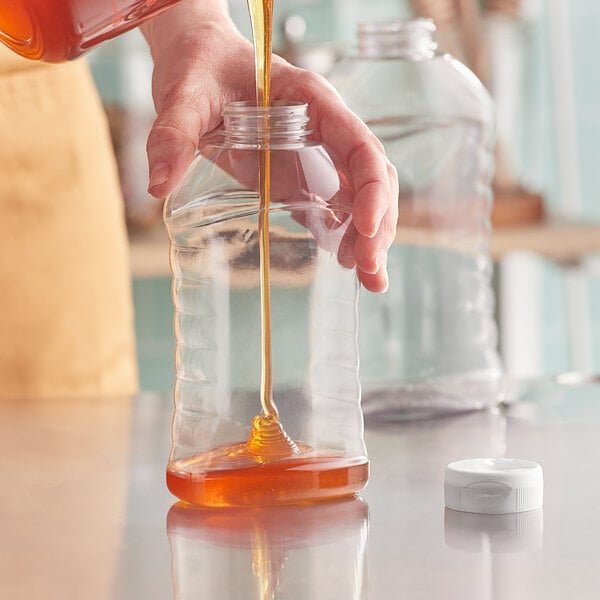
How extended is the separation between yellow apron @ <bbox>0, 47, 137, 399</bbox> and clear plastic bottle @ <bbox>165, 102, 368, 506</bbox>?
52 cm

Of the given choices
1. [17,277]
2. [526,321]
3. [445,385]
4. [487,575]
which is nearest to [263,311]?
[487,575]

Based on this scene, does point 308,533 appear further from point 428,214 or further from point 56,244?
point 56,244

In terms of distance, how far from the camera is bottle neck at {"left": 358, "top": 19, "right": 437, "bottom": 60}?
1050mm

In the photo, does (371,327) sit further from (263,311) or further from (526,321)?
(526,321)

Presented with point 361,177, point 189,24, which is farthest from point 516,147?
point 361,177

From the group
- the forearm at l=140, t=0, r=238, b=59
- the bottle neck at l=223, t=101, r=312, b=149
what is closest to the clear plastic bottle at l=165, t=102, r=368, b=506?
the bottle neck at l=223, t=101, r=312, b=149

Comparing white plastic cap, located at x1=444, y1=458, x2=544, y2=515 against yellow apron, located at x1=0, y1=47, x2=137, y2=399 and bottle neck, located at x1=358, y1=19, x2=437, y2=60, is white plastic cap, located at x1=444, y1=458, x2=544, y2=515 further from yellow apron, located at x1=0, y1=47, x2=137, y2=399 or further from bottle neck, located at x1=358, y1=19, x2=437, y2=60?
yellow apron, located at x1=0, y1=47, x2=137, y2=399

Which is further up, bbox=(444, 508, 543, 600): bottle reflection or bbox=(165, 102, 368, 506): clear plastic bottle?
bbox=(165, 102, 368, 506): clear plastic bottle

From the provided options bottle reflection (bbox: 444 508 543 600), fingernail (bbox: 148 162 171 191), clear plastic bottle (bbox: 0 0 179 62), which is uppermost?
clear plastic bottle (bbox: 0 0 179 62)

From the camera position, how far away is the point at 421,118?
1.16 metres

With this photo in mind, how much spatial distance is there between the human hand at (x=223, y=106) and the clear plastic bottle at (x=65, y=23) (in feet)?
0.21

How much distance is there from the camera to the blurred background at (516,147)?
230cm

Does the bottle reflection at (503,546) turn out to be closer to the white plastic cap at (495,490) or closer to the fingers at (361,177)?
the white plastic cap at (495,490)

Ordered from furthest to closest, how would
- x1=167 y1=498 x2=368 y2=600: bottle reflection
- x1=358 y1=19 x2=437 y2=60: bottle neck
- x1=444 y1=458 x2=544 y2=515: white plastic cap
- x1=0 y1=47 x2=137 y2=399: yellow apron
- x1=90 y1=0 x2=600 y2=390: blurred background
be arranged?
1. x1=90 y1=0 x2=600 y2=390: blurred background
2. x1=0 y1=47 x2=137 y2=399: yellow apron
3. x1=358 y1=19 x2=437 y2=60: bottle neck
4. x1=444 y1=458 x2=544 y2=515: white plastic cap
5. x1=167 y1=498 x2=368 y2=600: bottle reflection
